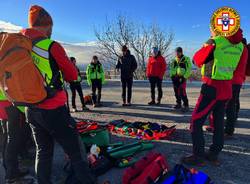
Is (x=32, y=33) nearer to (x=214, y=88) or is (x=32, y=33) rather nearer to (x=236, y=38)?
(x=214, y=88)

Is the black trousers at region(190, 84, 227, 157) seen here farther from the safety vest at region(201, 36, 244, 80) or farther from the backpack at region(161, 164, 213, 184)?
the backpack at region(161, 164, 213, 184)

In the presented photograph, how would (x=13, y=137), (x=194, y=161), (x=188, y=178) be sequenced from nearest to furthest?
(x=188, y=178)
(x=13, y=137)
(x=194, y=161)

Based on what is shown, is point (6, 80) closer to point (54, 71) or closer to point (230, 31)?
point (54, 71)

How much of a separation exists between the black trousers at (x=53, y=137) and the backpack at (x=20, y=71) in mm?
239

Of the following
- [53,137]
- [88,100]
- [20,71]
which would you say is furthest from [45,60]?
[88,100]

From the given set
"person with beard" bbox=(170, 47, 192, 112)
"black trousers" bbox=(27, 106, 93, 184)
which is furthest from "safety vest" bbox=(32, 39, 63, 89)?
"person with beard" bbox=(170, 47, 192, 112)

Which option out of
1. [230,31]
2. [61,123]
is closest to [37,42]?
[61,123]

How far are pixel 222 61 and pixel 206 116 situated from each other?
840mm

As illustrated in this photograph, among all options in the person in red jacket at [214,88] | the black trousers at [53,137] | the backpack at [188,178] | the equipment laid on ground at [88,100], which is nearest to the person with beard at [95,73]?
the equipment laid on ground at [88,100]

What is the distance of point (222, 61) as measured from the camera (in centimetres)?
485

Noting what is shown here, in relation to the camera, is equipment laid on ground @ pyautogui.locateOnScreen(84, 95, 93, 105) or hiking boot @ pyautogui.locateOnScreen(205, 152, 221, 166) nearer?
hiking boot @ pyautogui.locateOnScreen(205, 152, 221, 166)

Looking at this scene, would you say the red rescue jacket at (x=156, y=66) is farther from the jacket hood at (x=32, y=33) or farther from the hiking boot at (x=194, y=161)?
the jacket hood at (x=32, y=33)

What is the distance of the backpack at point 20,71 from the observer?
354cm

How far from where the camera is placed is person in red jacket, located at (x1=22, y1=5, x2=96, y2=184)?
365 cm
